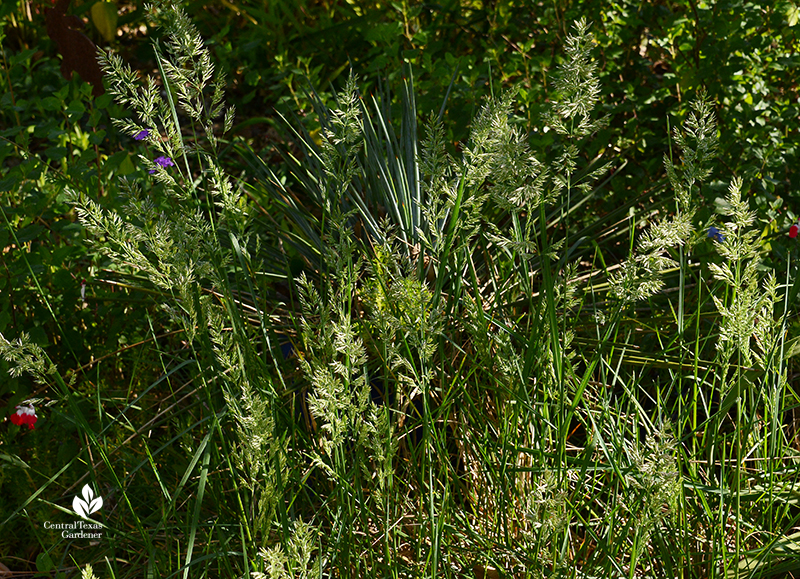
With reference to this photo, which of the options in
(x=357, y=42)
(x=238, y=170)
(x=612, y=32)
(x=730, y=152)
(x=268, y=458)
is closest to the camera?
(x=268, y=458)

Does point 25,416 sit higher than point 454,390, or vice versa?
point 454,390

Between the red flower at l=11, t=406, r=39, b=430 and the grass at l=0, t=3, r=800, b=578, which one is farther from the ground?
the grass at l=0, t=3, r=800, b=578

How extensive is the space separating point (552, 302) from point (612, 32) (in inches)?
73.6

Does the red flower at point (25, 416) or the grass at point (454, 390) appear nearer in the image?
the grass at point (454, 390)

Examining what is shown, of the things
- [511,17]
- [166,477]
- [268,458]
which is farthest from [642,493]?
[511,17]

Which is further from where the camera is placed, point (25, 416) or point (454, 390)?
point (25, 416)

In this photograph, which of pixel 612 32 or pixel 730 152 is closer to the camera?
pixel 730 152

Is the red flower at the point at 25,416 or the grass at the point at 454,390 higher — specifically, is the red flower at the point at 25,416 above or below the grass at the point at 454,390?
below

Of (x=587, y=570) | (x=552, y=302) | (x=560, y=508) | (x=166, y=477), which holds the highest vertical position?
(x=552, y=302)

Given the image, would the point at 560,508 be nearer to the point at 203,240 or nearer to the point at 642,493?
the point at 642,493

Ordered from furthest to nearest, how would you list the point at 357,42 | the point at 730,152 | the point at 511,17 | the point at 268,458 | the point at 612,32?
the point at 357,42 < the point at 511,17 < the point at 612,32 < the point at 730,152 < the point at 268,458

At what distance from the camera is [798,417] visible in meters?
1.78

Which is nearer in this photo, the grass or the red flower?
the grass

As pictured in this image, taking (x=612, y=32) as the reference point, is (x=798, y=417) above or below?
below
